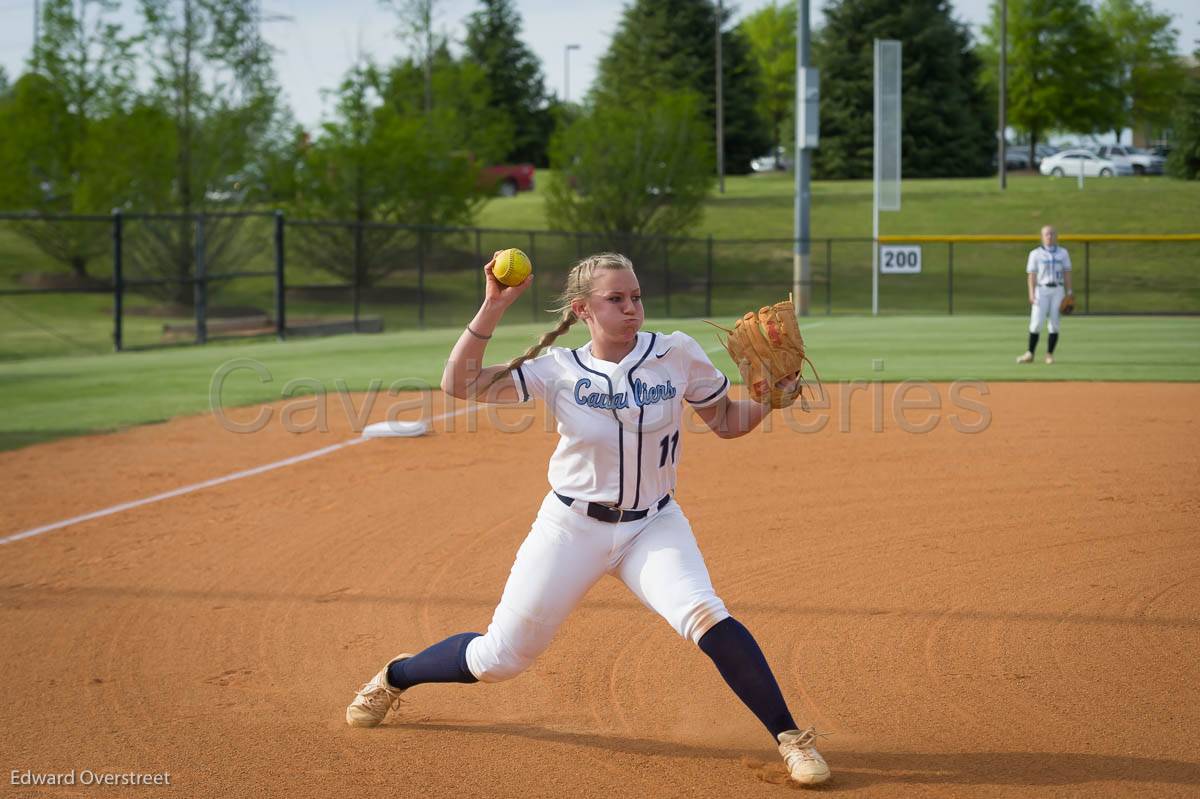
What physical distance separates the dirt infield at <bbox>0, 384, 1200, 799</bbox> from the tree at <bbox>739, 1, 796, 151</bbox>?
81320mm

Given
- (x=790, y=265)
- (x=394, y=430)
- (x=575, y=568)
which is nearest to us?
(x=575, y=568)

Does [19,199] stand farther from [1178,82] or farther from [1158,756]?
[1178,82]

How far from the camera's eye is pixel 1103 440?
10.9 m

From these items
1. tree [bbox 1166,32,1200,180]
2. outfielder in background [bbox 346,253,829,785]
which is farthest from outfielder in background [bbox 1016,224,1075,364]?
tree [bbox 1166,32,1200,180]

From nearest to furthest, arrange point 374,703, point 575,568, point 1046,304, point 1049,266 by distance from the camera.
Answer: point 575,568 → point 374,703 → point 1049,266 → point 1046,304

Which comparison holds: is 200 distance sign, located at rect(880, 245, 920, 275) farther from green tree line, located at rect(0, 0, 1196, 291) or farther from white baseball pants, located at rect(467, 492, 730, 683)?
white baseball pants, located at rect(467, 492, 730, 683)

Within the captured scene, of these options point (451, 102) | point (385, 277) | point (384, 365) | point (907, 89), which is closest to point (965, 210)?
point (907, 89)

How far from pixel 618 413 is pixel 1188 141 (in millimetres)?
60172

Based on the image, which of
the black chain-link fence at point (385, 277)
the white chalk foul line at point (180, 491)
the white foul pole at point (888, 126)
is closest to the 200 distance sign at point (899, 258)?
the white foul pole at point (888, 126)

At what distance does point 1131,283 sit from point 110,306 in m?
33.3

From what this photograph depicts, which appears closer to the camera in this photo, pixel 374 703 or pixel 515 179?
pixel 374 703

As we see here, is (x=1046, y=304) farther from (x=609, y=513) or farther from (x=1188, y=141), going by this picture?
(x=1188, y=141)

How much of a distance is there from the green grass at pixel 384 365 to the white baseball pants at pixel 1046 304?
685 mm

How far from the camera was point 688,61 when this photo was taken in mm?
70625
